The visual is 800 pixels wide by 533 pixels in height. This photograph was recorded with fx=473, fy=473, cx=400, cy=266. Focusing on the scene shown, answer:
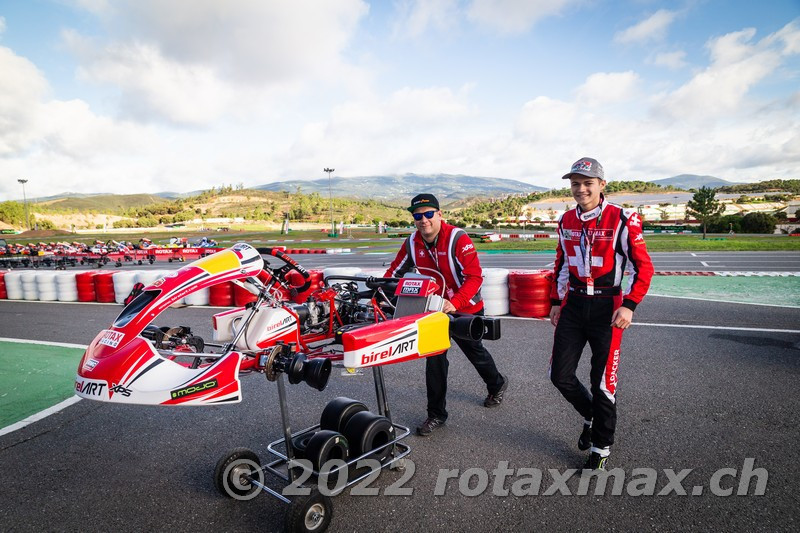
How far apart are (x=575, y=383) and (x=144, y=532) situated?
3.19m

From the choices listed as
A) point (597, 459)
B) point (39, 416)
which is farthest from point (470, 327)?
point (39, 416)

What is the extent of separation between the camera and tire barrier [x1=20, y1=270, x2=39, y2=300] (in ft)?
42.7

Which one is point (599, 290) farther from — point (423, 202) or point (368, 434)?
point (368, 434)

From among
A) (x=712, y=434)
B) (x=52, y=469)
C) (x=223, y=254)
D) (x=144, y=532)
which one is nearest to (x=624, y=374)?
(x=712, y=434)

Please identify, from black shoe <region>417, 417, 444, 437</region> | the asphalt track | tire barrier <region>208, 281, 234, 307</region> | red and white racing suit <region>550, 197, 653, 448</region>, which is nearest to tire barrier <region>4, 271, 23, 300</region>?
tire barrier <region>208, 281, 234, 307</region>

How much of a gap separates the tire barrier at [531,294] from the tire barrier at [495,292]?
20cm

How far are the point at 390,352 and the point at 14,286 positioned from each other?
1511 cm

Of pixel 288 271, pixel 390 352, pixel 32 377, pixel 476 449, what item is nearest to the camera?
pixel 390 352

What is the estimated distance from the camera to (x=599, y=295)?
3602 millimetres

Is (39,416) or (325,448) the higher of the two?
(325,448)

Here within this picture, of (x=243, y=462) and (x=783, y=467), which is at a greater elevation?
(x=243, y=462)

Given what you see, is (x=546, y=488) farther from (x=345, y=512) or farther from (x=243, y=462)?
(x=243, y=462)

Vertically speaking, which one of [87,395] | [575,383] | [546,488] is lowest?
[546,488]

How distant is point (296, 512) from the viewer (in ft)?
9.02
